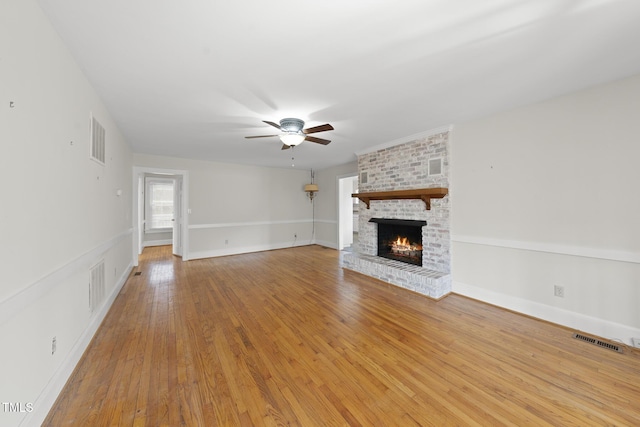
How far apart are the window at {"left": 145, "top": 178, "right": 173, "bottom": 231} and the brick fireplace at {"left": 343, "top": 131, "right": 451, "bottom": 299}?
6.81 metres

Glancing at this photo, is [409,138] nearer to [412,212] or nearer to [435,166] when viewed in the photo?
[435,166]

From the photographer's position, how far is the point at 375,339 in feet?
7.65

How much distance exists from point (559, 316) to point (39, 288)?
464 cm

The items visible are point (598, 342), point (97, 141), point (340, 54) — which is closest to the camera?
point (340, 54)

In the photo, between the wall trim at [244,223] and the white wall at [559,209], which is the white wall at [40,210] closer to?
the wall trim at [244,223]

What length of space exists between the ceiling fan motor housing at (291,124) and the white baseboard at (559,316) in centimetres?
332

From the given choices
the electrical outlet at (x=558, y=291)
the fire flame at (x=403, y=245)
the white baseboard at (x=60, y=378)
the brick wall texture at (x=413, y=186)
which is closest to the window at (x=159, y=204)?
the white baseboard at (x=60, y=378)

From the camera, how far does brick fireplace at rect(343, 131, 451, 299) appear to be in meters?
3.61

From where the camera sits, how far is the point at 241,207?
6555 mm

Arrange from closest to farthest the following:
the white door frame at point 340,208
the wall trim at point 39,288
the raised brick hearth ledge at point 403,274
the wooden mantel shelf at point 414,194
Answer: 1. the wall trim at point 39,288
2. the raised brick hearth ledge at point 403,274
3. the wooden mantel shelf at point 414,194
4. the white door frame at point 340,208

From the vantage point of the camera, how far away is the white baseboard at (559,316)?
7.51 feet

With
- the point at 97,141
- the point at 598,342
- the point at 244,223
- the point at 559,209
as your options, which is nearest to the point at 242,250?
the point at 244,223

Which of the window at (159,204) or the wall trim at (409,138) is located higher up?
the wall trim at (409,138)

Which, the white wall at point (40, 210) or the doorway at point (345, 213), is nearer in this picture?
the white wall at point (40, 210)
